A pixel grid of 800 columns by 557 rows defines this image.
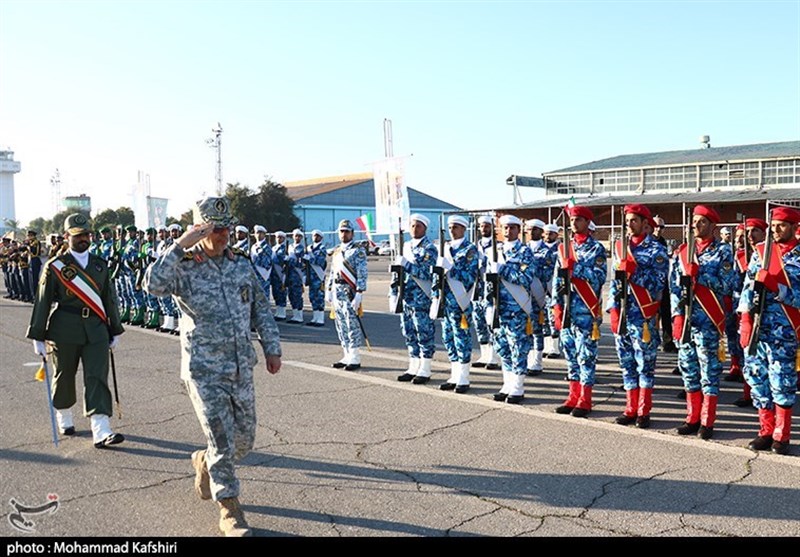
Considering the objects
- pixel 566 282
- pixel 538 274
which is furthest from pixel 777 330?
pixel 538 274

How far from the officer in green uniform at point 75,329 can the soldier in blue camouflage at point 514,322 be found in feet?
13.1

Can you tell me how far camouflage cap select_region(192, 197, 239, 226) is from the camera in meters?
4.44

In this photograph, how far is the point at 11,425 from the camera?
23.5 feet

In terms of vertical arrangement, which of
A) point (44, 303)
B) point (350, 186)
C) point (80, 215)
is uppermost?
point (350, 186)

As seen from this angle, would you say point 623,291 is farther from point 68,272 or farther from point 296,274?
point 296,274

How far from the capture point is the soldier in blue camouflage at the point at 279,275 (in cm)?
1645

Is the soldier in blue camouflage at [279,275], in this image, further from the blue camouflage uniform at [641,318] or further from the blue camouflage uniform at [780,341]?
the blue camouflage uniform at [780,341]

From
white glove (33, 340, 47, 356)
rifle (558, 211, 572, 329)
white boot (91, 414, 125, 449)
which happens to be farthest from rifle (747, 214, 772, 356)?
white glove (33, 340, 47, 356)

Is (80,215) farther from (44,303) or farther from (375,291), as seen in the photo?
(375,291)

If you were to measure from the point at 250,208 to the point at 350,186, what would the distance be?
27067mm

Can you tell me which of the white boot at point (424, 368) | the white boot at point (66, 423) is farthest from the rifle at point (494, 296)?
the white boot at point (66, 423)

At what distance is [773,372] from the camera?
5.88m

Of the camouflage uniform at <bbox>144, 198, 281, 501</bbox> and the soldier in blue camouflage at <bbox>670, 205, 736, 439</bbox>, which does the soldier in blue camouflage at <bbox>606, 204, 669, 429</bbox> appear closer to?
the soldier in blue camouflage at <bbox>670, 205, 736, 439</bbox>
